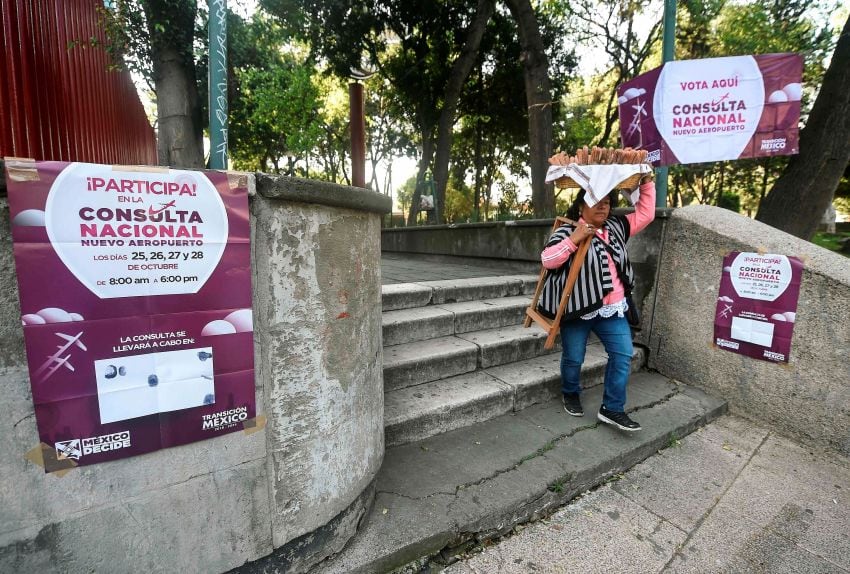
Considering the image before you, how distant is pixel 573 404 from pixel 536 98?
663 centimetres

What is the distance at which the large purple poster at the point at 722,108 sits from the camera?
3.88 meters

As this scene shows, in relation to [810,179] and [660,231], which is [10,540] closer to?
[660,231]

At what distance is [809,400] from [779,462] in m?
0.56

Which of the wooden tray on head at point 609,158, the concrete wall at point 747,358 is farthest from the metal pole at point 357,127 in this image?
the concrete wall at point 747,358

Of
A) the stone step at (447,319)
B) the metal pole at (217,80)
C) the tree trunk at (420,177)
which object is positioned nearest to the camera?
the metal pole at (217,80)

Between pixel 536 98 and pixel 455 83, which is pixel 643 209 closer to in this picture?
pixel 536 98

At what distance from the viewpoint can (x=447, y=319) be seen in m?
3.64

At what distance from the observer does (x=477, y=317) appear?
3805 mm

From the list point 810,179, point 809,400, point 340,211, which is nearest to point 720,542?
point 809,400

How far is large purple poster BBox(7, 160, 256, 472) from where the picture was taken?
1246mm

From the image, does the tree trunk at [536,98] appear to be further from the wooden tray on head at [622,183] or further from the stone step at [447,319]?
the wooden tray on head at [622,183]

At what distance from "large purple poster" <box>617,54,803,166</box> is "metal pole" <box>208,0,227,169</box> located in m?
4.01

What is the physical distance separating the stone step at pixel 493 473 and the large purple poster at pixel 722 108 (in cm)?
251

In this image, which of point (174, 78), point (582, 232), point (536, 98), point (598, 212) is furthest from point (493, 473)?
point (536, 98)
